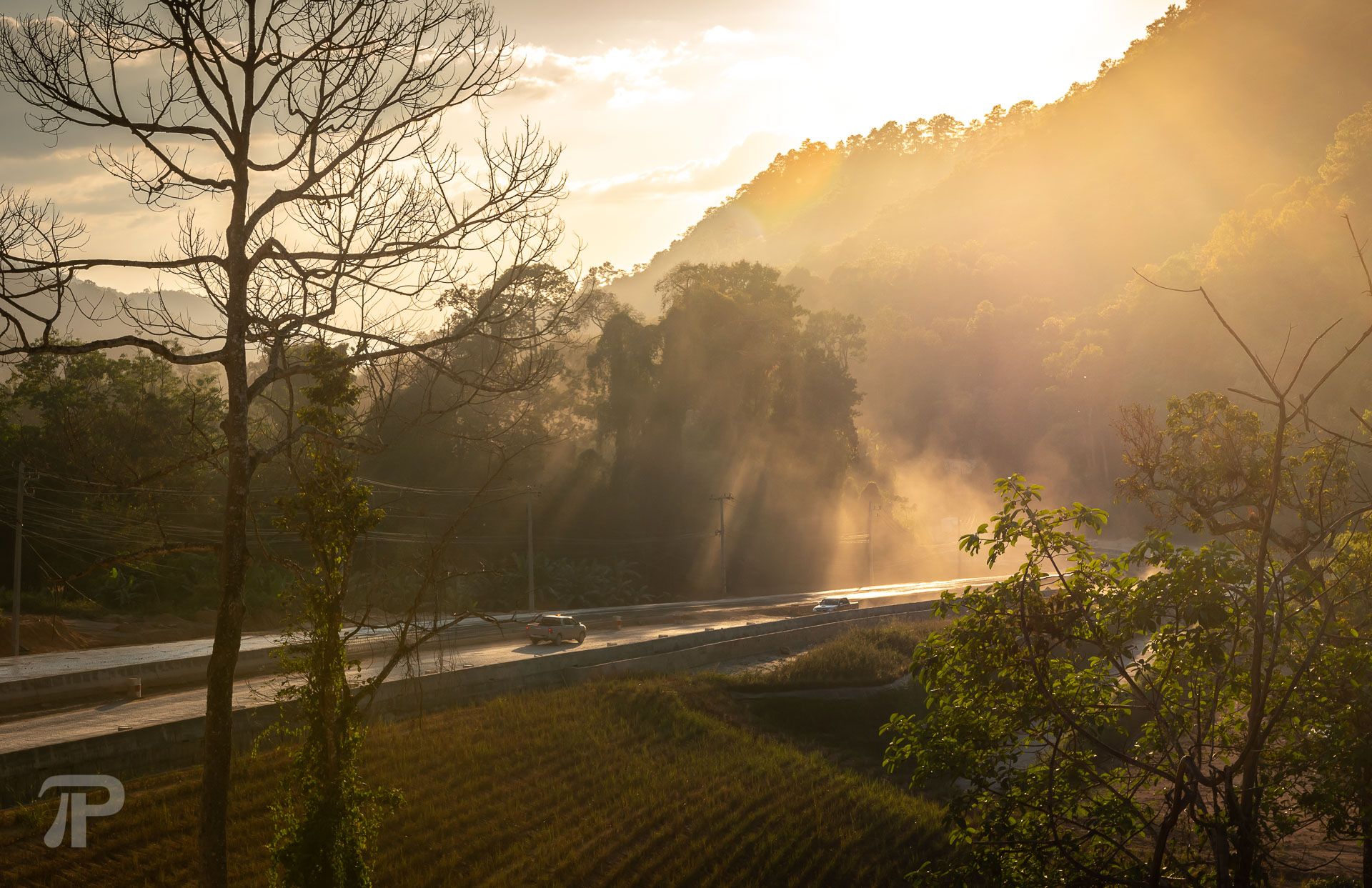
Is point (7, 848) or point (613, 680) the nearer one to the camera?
point (7, 848)

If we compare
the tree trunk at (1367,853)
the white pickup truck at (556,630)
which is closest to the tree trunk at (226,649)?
the tree trunk at (1367,853)

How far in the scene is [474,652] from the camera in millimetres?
36156

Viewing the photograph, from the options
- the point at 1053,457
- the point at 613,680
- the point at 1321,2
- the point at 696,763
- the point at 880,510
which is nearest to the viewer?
the point at 696,763

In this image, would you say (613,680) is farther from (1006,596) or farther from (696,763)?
(1006,596)

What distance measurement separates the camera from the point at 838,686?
34.2 metres

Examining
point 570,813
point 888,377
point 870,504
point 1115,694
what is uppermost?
point 888,377

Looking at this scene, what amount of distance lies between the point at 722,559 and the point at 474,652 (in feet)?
105

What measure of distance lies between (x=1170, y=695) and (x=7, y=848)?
15.3 m

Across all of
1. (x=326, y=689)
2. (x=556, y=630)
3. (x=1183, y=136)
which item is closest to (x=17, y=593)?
(x=556, y=630)

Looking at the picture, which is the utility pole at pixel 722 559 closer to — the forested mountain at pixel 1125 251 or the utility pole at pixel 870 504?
the utility pole at pixel 870 504

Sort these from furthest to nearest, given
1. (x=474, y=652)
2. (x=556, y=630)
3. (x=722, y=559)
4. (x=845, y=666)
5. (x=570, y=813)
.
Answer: (x=722, y=559) → (x=556, y=630) → (x=474, y=652) → (x=845, y=666) → (x=570, y=813)

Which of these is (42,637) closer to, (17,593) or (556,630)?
(17,593)

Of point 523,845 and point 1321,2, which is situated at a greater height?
point 1321,2

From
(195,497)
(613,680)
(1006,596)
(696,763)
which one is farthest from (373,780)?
(195,497)
